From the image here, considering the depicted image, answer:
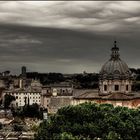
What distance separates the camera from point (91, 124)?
39594 mm

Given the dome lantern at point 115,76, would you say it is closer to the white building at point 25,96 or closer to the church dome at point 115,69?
the church dome at point 115,69

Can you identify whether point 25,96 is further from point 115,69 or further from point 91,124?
point 91,124

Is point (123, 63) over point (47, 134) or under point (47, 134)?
over

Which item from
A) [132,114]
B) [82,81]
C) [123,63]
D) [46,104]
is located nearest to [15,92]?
[46,104]

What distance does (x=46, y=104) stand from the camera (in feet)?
414

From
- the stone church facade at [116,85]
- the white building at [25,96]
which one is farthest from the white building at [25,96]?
the stone church facade at [116,85]

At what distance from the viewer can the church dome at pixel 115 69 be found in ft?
235

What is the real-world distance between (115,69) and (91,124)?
1301 inches

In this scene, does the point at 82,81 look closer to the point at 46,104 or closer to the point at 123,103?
the point at 46,104

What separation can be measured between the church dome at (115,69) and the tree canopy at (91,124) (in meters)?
28.3

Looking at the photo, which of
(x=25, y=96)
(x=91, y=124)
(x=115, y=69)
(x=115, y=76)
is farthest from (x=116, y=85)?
(x=25, y=96)

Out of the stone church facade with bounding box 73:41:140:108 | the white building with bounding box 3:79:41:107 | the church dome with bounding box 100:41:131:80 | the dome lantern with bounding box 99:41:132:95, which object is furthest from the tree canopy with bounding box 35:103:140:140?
the white building with bounding box 3:79:41:107

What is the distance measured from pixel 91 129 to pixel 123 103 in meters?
31.6

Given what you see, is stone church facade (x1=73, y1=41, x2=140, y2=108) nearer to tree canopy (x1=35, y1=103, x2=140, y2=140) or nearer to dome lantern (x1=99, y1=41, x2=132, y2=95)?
dome lantern (x1=99, y1=41, x2=132, y2=95)
